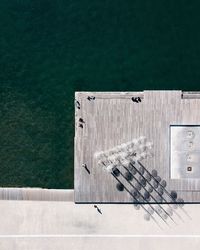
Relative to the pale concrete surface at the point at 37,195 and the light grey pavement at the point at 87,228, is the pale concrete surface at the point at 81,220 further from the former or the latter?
the pale concrete surface at the point at 37,195

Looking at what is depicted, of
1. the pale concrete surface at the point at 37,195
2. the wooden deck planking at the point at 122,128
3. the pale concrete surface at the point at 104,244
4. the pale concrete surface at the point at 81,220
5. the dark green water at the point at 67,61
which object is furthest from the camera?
the dark green water at the point at 67,61

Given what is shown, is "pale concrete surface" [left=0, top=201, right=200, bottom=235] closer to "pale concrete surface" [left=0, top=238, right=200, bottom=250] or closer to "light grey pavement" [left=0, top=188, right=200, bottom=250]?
"light grey pavement" [left=0, top=188, right=200, bottom=250]

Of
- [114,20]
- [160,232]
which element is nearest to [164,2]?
[114,20]

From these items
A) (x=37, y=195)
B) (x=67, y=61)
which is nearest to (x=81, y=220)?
(x=37, y=195)

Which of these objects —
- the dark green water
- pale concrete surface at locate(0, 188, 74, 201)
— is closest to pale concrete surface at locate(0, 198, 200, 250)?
pale concrete surface at locate(0, 188, 74, 201)

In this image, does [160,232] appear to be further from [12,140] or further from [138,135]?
[12,140]

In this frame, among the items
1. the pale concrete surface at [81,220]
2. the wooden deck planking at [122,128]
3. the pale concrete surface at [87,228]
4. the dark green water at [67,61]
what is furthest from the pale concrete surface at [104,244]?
the dark green water at [67,61]
